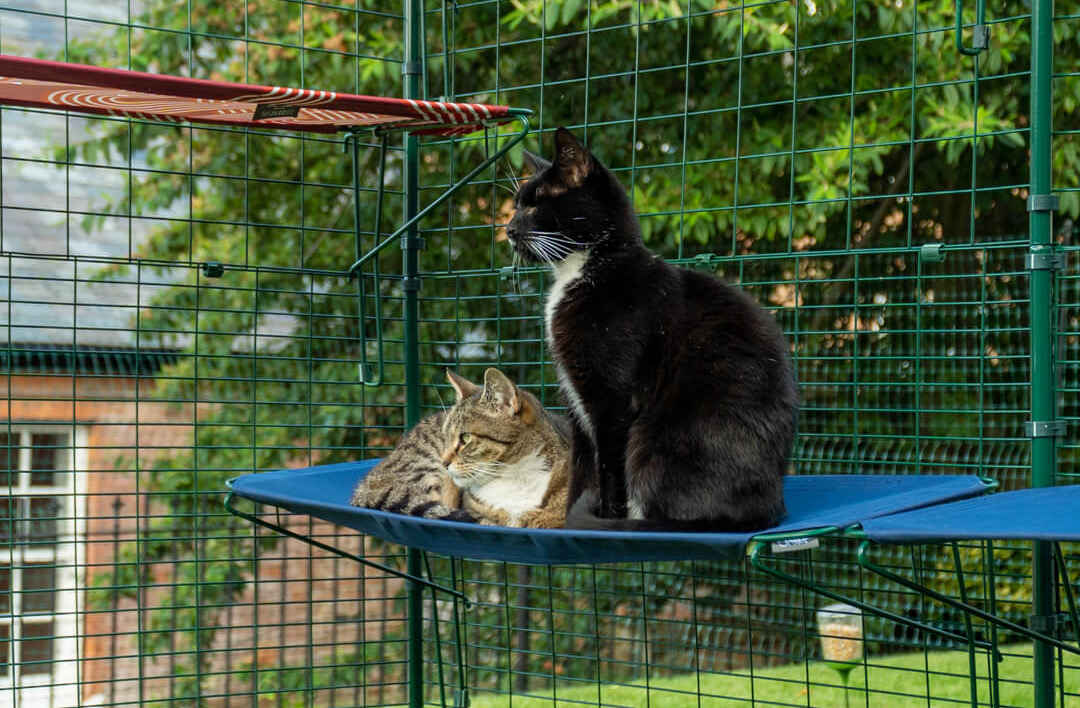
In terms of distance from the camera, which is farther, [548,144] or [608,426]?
[548,144]

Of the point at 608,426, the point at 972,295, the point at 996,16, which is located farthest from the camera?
the point at 972,295

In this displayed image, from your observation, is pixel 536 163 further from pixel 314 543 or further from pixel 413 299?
pixel 314 543

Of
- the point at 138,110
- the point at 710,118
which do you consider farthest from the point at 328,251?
the point at 138,110

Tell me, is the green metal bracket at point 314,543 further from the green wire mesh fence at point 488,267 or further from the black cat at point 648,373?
the green wire mesh fence at point 488,267

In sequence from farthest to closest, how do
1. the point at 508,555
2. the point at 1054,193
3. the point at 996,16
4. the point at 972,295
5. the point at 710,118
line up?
the point at 710,118
the point at 972,295
the point at 996,16
the point at 1054,193
the point at 508,555

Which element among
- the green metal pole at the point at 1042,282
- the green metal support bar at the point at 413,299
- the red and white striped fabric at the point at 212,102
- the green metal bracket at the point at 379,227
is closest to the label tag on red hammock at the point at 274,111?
the red and white striped fabric at the point at 212,102

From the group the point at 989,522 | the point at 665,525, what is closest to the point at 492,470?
the point at 665,525

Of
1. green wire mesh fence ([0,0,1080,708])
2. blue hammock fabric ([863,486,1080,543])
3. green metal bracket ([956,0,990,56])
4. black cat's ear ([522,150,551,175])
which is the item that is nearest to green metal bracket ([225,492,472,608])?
black cat's ear ([522,150,551,175])

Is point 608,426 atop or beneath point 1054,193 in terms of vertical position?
beneath

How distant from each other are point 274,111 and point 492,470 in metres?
0.95

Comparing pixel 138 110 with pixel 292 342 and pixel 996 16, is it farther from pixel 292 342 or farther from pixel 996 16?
pixel 996 16

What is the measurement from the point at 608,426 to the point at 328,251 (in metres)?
3.88

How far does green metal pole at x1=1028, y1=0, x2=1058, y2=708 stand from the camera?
7.54 ft

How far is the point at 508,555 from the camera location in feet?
6.06
